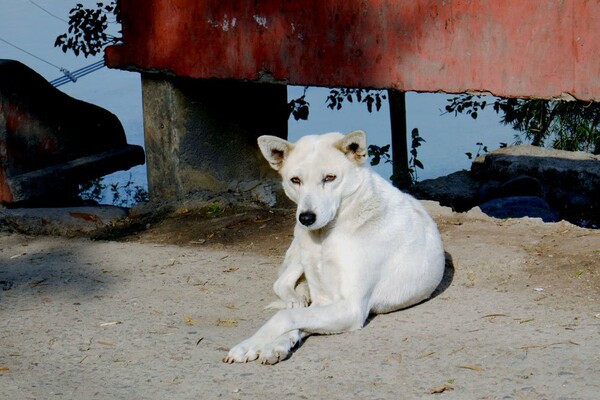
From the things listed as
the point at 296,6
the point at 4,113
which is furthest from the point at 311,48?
the point at 4,113

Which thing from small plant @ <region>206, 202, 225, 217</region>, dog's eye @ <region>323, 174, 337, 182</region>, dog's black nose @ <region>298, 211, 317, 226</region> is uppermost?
dog's eye @ <region>323, 174, 337, 182</region>

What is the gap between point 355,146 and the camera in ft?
15.9

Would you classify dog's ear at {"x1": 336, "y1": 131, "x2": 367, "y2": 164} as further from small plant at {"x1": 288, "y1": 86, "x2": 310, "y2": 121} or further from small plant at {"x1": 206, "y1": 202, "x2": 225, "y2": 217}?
small plant at {"x1": 288, "y1": 86, "x2": 310, "y2": 121}

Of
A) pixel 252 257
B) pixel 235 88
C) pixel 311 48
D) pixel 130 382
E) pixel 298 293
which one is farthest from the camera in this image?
pixel 235 88

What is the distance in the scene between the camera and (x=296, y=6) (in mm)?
7406

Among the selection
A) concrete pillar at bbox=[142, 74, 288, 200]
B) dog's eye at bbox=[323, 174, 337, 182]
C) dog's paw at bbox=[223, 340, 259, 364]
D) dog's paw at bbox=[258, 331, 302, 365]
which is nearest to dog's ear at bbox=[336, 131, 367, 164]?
dog's eye at bbox=[323, 174, 337, 182]

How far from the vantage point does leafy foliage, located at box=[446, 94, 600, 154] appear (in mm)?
10508

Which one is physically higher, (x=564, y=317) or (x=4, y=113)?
(x=4, y=113)

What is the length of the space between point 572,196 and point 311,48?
11.5ft

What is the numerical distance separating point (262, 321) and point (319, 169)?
943 millimetres

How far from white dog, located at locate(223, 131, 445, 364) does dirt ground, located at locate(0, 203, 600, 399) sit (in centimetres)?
13

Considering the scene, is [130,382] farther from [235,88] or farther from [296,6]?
[235,88]

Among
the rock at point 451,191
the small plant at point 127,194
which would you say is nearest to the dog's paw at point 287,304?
the rock at point 451,191

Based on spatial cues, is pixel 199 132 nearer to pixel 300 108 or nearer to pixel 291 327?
pixel 300 108
